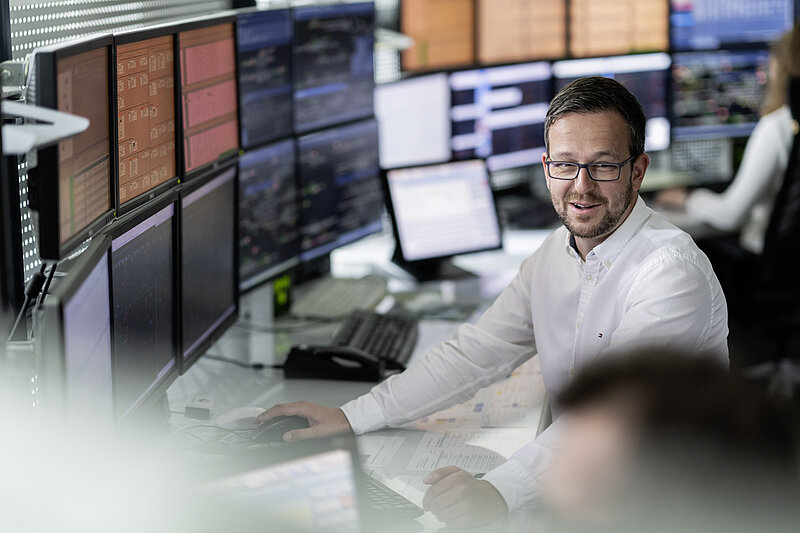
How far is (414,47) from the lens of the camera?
3.97 meters

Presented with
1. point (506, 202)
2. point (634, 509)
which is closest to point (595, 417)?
point (634, 509)

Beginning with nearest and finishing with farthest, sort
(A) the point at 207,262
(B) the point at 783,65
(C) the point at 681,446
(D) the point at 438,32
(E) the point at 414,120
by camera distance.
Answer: (C) the point at 681,446
(A) the point at 207,262
(E) the point at 414,120
(B) the point at 783,65
(D) the point at 438,32

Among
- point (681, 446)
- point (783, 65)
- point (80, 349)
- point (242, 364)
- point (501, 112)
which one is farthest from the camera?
point (783, 65)

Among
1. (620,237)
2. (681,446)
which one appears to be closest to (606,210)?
(620,237)

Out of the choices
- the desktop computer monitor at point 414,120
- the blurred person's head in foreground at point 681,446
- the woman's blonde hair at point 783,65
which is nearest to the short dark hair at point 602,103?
the blurred person's head in foreground at point 681,446

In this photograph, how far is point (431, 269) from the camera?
308 centimetres

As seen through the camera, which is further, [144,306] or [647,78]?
[647,78]

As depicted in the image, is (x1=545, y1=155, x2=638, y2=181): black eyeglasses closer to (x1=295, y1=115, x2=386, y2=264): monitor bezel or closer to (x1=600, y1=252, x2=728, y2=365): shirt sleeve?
(x1=600, y1=252, x2=728, y2=365): shirt sleeve

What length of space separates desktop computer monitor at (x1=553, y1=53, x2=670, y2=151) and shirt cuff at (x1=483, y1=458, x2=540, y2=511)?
8.40 feet

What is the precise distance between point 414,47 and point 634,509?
10.9 ft

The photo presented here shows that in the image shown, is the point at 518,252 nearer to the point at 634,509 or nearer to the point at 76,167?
the point at 76,167

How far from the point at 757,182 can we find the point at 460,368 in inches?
86.5

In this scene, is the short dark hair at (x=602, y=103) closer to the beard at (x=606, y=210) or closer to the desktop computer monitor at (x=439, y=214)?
the beard at (x=606, y=210)

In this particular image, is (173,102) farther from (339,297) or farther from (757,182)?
(757,182)
